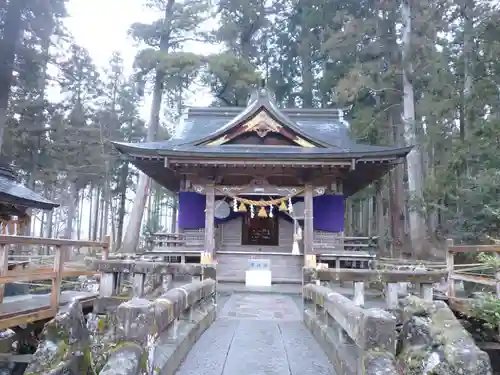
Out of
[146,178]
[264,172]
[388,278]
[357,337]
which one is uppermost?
[146,178]

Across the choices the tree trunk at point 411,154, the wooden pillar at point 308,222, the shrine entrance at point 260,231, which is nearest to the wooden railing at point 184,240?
the wooden pillar at point 308,222

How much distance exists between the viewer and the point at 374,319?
120 inches

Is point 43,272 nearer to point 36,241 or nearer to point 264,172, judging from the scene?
point 36,241

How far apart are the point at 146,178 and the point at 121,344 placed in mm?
19070

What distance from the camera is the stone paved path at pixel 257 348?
4223 millimetres

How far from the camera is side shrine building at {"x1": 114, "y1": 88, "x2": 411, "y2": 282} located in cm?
1259

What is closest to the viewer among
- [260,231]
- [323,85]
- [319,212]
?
[319,212]

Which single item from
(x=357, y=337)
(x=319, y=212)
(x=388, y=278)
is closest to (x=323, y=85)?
(x=319, y=212)

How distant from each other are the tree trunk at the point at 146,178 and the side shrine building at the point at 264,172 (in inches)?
219

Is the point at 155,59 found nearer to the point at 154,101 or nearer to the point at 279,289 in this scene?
the point at 154,101

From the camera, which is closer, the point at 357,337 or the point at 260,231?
the point at 357,337

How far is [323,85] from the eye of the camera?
27.3 meters

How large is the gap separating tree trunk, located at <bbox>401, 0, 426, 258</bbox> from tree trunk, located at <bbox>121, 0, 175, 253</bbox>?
12188 millimetres

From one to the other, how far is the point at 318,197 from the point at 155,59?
11849 millimetres
